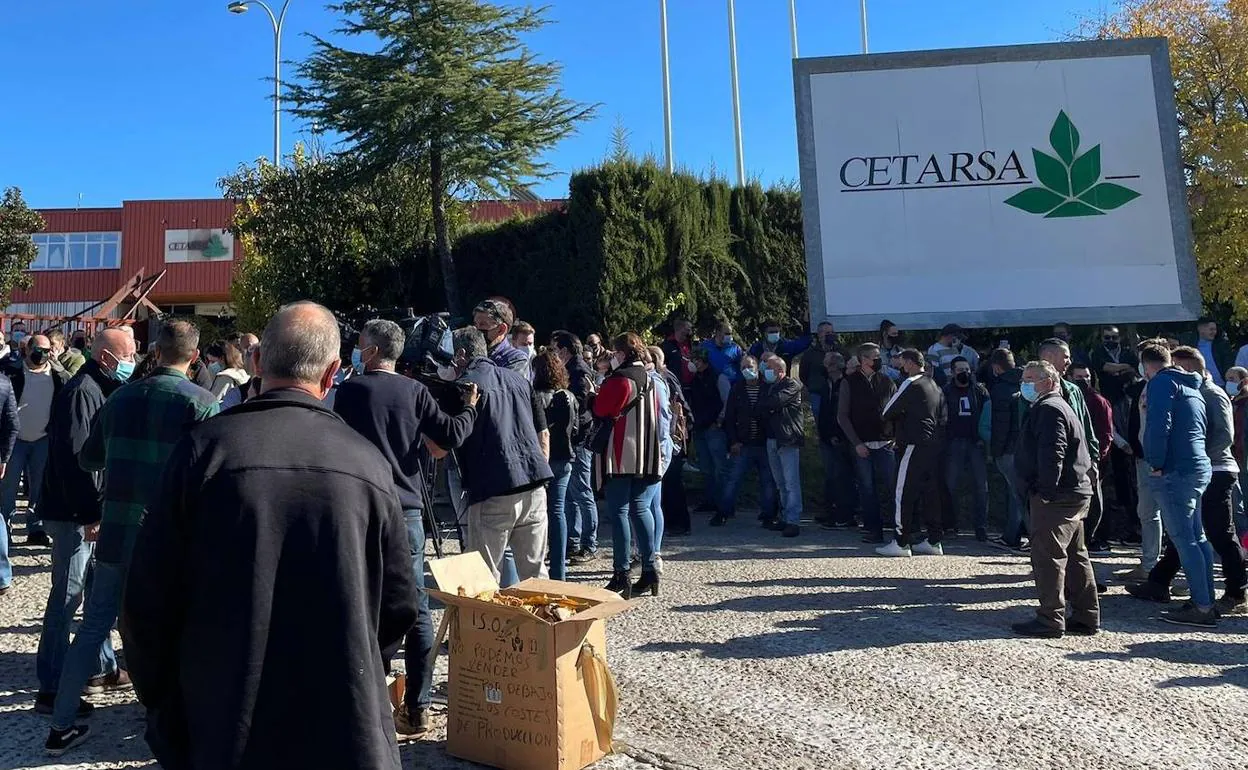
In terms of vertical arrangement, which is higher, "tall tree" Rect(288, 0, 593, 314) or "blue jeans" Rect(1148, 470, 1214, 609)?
"tall tree" Rect(288, 0, 593, 314)

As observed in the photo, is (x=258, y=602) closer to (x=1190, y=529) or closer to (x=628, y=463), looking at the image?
(x=628, y=463)

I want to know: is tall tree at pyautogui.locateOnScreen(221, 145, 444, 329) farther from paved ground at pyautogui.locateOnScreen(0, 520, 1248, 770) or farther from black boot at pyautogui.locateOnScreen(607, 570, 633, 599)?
black boot at pyautogui.locateOnScreen(607, 570, 633, 599)

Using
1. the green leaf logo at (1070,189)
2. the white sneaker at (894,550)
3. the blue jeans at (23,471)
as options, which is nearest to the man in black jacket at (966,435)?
the white sneaker at (894,550)

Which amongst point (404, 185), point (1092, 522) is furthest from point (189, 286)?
point (1092, 522)

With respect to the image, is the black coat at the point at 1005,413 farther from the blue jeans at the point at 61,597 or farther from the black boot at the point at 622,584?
the blue jeans at the point at 61,597

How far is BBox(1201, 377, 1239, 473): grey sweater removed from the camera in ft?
22.0

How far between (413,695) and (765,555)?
4.95 m

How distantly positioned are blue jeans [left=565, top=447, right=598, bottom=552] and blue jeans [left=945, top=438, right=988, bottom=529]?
150 inches

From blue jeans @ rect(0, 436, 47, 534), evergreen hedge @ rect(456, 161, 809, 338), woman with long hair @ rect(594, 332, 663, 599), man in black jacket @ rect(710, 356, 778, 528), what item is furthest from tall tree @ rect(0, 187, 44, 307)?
woman with long hair @ rect(594, 332, 663, 599)

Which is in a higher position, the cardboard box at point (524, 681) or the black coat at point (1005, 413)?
the black coat at point (1005, 413)

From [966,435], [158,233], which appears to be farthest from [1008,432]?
[158,233]

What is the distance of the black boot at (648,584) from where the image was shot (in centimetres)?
674

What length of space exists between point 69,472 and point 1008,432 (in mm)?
7853

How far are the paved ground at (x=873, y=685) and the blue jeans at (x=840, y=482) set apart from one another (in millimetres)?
2554
